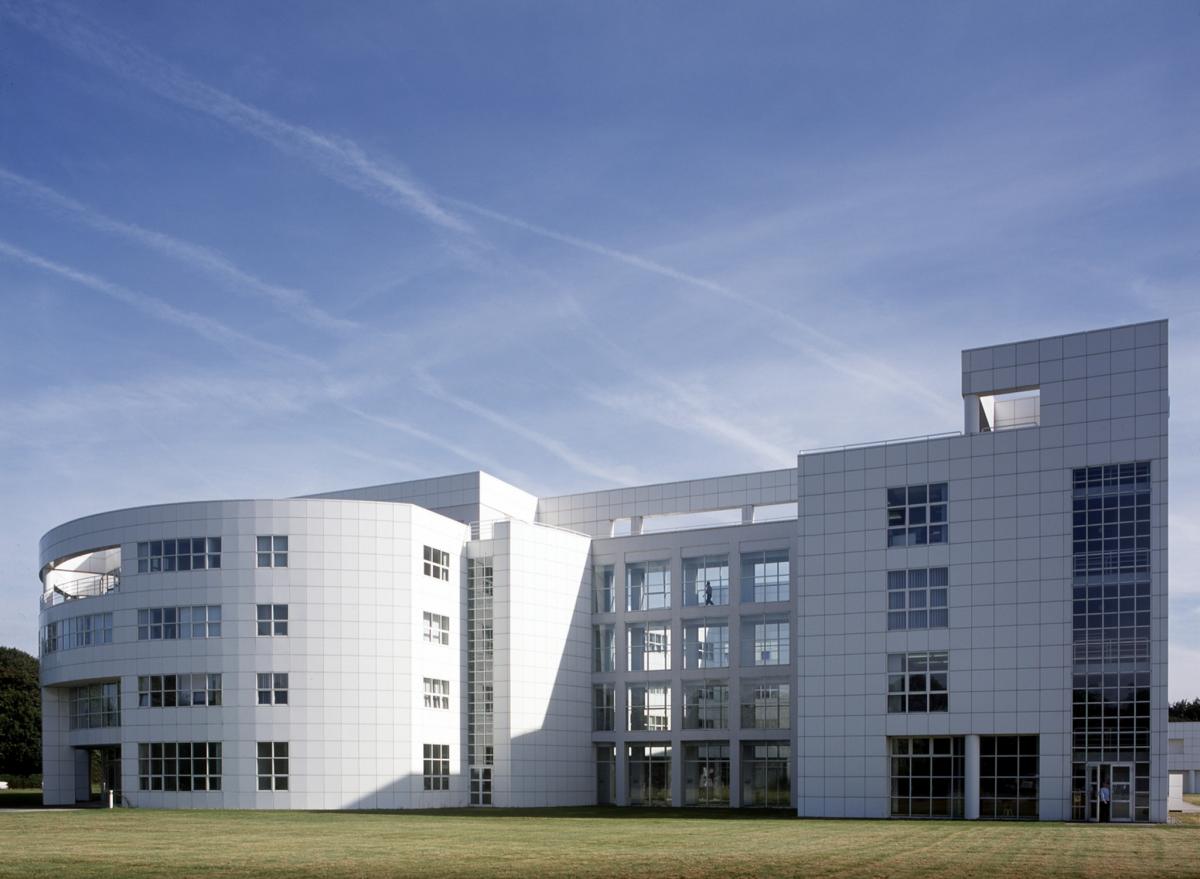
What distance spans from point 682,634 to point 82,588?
30.8 m

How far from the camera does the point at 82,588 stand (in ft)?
230

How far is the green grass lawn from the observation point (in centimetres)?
2447

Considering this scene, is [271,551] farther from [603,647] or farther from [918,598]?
[918,598]

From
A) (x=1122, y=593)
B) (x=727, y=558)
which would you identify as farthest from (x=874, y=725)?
(x=727, y=558)

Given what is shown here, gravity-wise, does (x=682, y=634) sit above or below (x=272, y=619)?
below

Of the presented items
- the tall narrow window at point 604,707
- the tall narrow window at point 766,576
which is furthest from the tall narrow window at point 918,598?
the tall narrow window at point 604,707

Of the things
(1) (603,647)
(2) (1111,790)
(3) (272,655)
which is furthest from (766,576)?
(3) (272,655)

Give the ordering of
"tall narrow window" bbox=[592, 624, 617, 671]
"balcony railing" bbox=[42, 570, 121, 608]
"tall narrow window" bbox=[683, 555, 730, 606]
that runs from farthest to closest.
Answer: "tall narrow window" bbox=[592, 624, 617, 671]
"tall narrow window" bbox=[683, 555, 730, 606]
"balcony railing" bbox=[42, 570, 121, 608]

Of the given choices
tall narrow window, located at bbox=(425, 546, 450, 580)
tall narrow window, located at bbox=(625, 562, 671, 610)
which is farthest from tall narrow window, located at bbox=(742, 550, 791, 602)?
tall narrow window, located at bbox=(425, 546, 450, 580)

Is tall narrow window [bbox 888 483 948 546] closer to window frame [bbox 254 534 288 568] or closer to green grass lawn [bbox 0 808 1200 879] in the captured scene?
green grass lawn [bbox 0 808 1200 879]

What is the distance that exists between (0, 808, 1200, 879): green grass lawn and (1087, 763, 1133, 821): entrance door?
3.96 metres

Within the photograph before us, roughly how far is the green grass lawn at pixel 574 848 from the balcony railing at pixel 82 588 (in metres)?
19.4

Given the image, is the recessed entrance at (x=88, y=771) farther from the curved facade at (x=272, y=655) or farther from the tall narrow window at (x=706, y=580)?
the tall narrow window at (x=706, y=580)

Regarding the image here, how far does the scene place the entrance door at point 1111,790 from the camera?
4881cm
